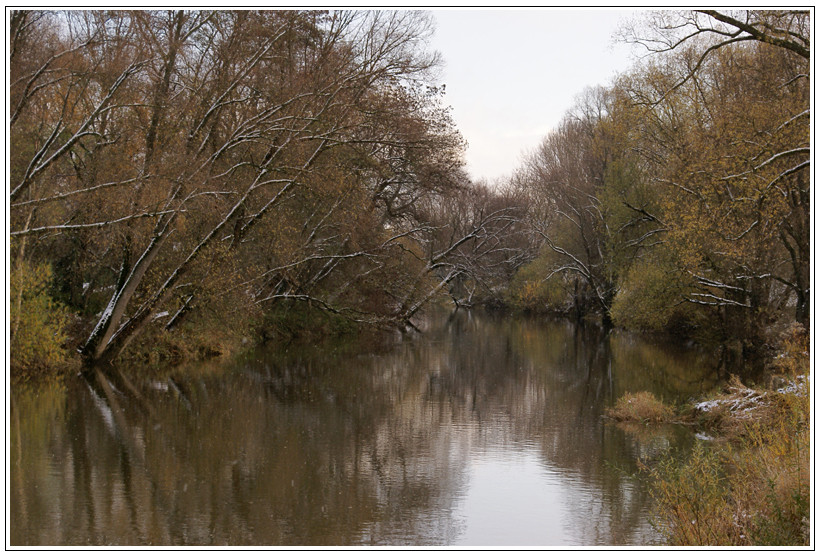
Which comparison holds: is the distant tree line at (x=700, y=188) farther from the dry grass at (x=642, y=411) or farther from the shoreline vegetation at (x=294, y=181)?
the dry grass at (x=642, y=411)

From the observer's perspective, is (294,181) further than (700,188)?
No

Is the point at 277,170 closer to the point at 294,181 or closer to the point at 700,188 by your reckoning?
the point at 294,181

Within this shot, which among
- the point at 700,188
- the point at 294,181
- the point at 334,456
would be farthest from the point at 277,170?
the point at 700,188

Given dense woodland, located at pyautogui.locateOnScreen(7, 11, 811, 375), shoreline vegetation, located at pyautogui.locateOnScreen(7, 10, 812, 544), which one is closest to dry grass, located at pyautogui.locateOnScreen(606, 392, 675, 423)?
shoreline vegetation, located at pyautogui.locateOnScreen(7, 10, 812, 544)

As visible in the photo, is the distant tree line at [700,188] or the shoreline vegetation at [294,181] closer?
the shoreline vegetation at [294,181]

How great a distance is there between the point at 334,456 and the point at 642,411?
6.29 m

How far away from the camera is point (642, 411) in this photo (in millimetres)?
16031

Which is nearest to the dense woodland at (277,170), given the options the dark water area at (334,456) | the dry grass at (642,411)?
the dark water area at (334,456)

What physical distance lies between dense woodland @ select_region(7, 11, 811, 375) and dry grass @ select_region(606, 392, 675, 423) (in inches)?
168

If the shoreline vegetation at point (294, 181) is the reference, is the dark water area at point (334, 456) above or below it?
below

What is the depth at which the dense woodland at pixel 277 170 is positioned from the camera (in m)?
18.6

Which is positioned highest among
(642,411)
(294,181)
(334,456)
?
(294,181)

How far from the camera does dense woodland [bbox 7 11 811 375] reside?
18.6 m

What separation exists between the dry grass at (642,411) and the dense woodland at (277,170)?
4.26 metres
